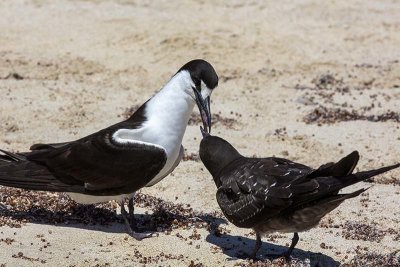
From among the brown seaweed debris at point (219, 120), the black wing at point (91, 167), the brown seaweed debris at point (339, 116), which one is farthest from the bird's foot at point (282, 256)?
the brown seaweed debris at point (339, 116)

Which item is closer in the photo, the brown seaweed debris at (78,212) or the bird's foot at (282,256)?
the bird's foot at (282,256)

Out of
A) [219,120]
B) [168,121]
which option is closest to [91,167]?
[168,121]

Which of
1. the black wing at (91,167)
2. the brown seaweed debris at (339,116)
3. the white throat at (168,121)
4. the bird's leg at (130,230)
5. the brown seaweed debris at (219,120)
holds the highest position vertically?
the white throat at (168,121)

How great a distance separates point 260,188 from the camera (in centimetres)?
714

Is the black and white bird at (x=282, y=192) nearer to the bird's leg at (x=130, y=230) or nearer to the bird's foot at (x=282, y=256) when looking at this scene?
the bird's foot at (x=282, y=256)

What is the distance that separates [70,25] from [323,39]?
4.07 m

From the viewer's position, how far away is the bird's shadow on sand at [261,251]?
7.28 meters

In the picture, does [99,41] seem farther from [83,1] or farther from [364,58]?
[364,58]

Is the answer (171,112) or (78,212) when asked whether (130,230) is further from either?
(171,112)

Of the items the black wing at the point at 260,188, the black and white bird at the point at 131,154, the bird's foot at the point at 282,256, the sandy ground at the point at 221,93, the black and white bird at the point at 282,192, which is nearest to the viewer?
the black and white bird at the point at 282,192

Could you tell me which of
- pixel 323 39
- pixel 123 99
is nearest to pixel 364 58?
pixel 323 39

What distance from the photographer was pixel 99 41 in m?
14.2

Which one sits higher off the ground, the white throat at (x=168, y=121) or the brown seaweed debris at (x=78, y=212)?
the white throat at (x=168, y=121)

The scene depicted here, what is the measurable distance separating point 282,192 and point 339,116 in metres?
4.73
